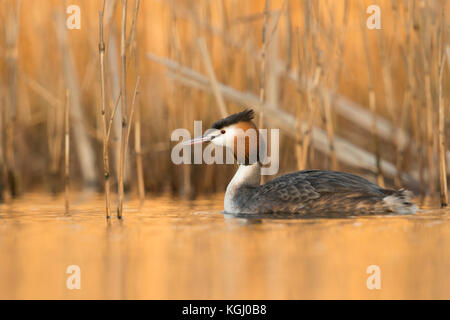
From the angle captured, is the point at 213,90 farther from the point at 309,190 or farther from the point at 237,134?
the point at 309,190

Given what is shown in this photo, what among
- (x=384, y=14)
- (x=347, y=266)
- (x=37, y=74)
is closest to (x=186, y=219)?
(x=347, y=266)

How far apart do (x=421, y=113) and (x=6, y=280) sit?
4.21 metres

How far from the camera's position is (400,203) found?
5.83 m

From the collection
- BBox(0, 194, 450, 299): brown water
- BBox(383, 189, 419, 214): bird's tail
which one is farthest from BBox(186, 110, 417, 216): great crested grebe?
BBox(0, 194, 450, 299): brown water

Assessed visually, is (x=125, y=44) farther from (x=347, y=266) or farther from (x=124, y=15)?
(x=347, y=266)

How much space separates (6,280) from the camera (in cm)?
377

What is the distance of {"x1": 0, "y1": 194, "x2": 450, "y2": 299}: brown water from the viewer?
353 centimetres

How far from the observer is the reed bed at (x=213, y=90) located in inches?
251

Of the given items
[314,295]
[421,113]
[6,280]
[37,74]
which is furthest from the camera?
[37,74]

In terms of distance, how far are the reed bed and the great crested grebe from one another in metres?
0.35

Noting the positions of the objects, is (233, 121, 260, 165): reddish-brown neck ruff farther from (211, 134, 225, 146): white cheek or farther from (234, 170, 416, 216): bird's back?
(234, 170, 416, 216): bird's back

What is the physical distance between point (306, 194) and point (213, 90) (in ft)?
5.00

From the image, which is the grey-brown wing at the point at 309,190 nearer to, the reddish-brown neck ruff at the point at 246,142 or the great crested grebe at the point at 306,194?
the great crested grebe at the point at 306,194

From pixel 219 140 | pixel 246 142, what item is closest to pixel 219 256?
pixel 219 140
